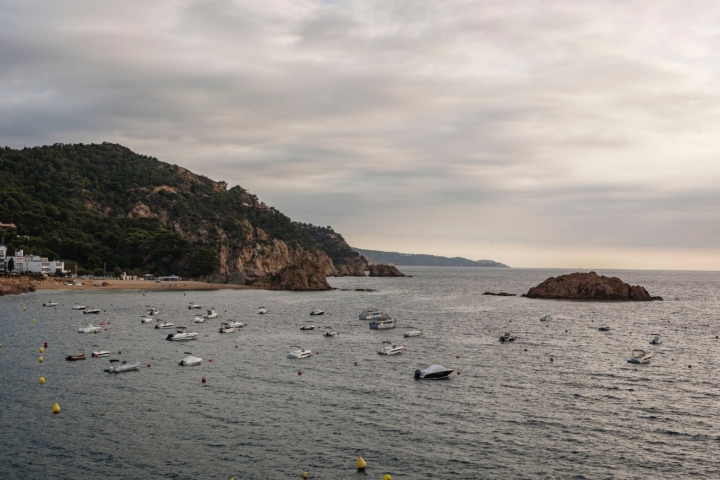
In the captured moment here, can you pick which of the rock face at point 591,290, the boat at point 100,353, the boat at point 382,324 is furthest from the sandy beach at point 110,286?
the rock face at point 591,290

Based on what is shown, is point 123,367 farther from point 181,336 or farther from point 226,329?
point 226,329

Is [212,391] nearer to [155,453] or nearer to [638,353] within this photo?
[155,453]

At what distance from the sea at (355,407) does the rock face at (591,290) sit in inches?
2892

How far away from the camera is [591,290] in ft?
579

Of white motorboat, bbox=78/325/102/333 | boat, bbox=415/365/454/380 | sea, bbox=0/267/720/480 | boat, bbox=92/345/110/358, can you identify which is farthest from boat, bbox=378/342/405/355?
white motorboat, bbox=78/325/102/333

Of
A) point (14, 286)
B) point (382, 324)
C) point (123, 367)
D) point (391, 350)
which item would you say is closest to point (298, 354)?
point (391, 350)

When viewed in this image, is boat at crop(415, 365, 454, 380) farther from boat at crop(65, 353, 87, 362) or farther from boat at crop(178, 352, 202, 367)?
boat at crop(65, 353, 87, 362)

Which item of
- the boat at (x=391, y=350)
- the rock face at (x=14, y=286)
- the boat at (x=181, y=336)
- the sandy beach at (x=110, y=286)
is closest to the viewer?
the boat at (x=391, y=350)

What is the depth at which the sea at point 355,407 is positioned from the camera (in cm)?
3834

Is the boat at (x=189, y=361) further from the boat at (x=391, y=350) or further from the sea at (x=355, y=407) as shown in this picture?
the boat at (x=391, y=350)

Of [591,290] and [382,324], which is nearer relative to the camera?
[382,324]

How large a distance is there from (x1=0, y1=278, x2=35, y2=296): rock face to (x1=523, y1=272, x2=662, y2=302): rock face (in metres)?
145

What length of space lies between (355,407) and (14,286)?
136574 mm

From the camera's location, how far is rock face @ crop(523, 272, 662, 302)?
6855 inches
